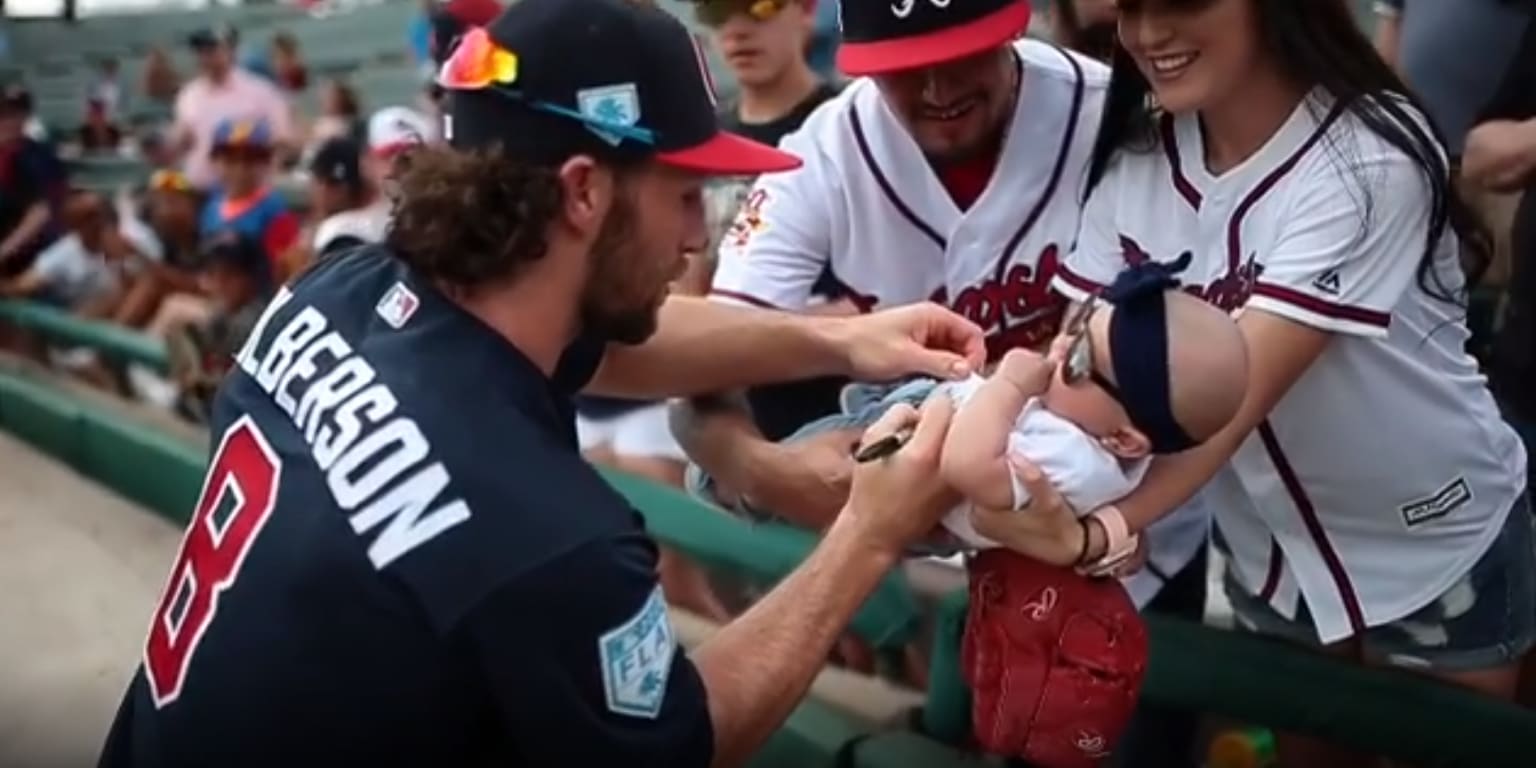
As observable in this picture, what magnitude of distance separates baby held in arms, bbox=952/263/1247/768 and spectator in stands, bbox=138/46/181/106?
11.3m

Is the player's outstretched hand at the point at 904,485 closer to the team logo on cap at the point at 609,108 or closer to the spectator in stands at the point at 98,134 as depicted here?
the team logo on cap at the point at 609,108

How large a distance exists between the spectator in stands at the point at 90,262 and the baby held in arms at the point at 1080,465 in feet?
20.2

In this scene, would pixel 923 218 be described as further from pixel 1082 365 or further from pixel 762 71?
pixel 762 71

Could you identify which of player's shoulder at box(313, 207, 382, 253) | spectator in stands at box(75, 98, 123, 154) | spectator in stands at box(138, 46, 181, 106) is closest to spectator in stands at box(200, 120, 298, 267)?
player's shoulder at box(313, 207, 382, 253)

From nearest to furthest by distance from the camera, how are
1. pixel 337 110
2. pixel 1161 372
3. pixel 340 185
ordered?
pixel 1161 372 < pixel 340 185 < pixel 337 110

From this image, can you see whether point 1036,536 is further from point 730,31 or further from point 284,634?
point 730,31

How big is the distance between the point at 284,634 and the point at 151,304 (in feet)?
18.9

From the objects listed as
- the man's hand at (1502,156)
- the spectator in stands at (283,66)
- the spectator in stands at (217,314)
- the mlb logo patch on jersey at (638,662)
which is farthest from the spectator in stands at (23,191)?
the mlb logo patch on jersey at (638,662)

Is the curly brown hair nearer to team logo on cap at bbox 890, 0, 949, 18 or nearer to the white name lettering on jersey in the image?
the white name lettering on jersey

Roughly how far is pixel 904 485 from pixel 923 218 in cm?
60

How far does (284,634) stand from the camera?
147 cm

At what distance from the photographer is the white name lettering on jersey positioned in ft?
4.69

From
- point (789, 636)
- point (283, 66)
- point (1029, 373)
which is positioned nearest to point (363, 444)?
point (789, 636)

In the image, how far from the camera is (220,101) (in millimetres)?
8422
